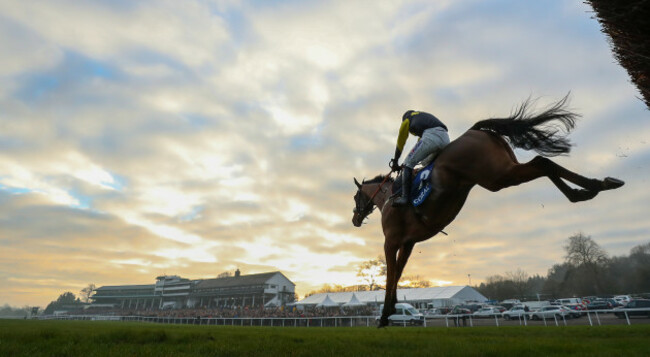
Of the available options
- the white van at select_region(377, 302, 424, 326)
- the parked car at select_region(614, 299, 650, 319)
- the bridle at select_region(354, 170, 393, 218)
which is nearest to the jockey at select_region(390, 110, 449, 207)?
the bridle at select_region(354, 170, 393, 218)

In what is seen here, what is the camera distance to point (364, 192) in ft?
23.1

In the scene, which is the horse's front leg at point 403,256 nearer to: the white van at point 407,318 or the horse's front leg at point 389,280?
the horse's front leg at point 389,280

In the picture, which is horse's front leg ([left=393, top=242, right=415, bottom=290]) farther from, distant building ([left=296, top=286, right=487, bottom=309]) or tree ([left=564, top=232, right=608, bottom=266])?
tree ([left=564, top=232, right=608, bottom=266])

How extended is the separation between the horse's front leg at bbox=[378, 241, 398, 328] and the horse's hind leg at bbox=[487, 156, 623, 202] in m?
1.97

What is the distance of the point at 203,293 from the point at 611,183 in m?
90.6

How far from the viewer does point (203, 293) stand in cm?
8262

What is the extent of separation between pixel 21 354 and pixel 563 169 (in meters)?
7.16

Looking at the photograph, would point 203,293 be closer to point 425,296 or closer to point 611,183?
point 425,296

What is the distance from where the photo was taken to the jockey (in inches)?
185

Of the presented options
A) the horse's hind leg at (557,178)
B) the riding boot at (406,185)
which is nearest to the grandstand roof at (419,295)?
the riding boot at (406,185)

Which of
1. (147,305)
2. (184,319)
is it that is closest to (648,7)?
(184,319)

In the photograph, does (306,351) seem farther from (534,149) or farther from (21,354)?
(534,149)

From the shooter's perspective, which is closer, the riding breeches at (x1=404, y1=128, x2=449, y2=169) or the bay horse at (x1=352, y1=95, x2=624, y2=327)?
the bay horse at (x1=352, y1=95, x2=624, y2=327)

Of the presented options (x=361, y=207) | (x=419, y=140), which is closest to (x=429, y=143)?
(x=419, y=140)
